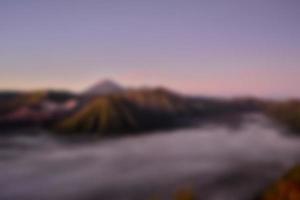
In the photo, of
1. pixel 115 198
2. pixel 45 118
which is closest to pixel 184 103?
pixel 115 198

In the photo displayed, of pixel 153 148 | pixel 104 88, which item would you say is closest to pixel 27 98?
pixel 104 88

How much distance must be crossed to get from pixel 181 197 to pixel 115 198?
1201 mm

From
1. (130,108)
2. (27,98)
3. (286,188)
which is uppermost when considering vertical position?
(27,98)

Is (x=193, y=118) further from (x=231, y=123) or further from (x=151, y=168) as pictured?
(x=151, y=168)

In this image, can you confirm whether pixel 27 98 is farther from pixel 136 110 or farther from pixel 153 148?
pixel 153 148

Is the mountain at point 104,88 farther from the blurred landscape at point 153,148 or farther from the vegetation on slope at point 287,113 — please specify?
the vegetation on slope at point 287,113

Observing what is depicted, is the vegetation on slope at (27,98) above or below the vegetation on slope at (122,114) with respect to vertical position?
above

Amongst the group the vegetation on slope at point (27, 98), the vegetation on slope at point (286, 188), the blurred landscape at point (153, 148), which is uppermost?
the vegetation on slope at point (27, 98)

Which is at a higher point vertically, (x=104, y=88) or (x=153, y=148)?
(x=104, y=88)

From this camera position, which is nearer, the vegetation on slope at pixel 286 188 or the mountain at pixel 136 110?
the vegetation on slope at pixel 286 188

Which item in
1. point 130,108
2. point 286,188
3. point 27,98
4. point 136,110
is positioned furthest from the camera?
point 136,110

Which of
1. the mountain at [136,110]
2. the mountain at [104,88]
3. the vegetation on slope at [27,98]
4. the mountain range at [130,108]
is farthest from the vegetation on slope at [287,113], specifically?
the vegetation on slope at [27,98]

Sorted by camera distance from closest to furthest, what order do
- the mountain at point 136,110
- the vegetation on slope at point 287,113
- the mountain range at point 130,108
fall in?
the mountain range at point 130,108 → the mountain at point 136,110 → the vegetation on slope at point 287,113

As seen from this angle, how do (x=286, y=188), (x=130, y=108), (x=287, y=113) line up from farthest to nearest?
(x=130, y=108) → (x=287, y=113) → (x=286, y=188)
